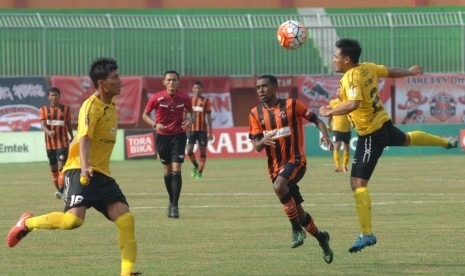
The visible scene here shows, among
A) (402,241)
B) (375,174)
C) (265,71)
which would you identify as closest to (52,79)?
(265,71)

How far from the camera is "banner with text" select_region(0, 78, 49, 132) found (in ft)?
127

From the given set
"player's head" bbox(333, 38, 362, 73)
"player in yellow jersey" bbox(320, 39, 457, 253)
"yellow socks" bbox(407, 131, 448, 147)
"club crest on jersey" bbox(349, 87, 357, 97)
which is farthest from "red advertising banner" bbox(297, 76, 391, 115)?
→ "club crest on jersey" bbox(349, 87, 357, 97)

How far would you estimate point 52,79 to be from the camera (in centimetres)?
4006

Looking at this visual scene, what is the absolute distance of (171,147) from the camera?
18.1 metres

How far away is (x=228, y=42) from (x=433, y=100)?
332 inches

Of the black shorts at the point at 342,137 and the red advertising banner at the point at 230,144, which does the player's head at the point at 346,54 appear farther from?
the red advertising banner at the point at 230,144

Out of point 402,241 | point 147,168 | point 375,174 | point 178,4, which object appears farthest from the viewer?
point 178,4

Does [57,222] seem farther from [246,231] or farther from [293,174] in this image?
[246,231]

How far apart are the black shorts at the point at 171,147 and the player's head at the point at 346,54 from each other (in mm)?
5935

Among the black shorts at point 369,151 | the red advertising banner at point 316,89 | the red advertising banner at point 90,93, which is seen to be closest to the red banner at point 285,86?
the red advertising banner at point 316,89

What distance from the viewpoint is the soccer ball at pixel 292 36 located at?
16.6m

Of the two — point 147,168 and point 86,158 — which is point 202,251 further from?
point 147,168

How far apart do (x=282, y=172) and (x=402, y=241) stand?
2.09 metres

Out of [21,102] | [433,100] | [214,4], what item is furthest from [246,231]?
[214,4]
